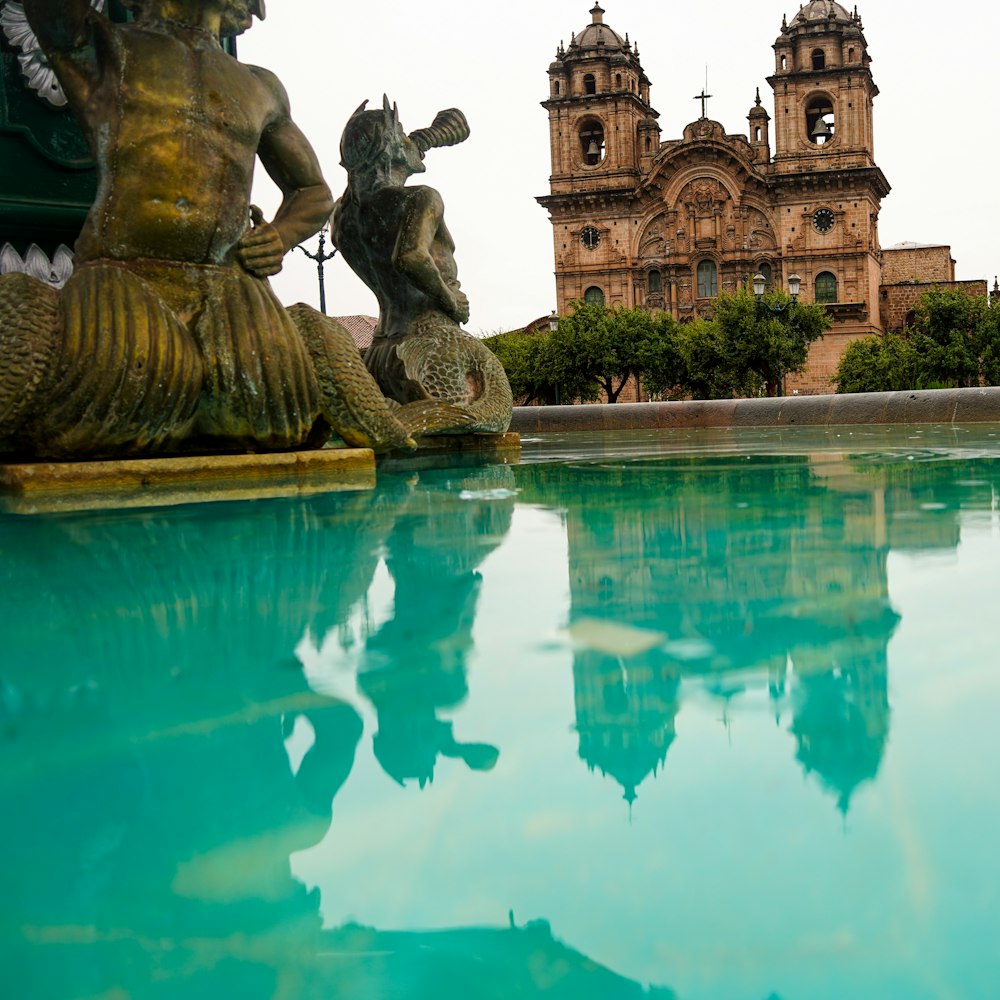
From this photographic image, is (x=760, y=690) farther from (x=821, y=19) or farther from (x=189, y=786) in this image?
(x=821, y=19)

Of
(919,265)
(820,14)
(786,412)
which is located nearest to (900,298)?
(919,265)

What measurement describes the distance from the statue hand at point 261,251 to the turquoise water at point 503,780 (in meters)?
1.78

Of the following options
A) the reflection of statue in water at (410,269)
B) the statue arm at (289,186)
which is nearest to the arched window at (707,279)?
the reflection of statue in water at (410,269)

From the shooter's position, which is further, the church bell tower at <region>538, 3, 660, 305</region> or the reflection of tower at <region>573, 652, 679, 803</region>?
the church bell tower at <region>538, 3, 660, 305</region>

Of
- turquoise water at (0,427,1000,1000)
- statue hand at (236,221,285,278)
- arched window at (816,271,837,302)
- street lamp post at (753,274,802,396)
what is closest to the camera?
turquoise water at (0,427,1000,1000)

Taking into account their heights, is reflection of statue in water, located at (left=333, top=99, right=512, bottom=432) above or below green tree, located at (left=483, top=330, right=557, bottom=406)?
below

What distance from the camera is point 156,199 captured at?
3402 mm

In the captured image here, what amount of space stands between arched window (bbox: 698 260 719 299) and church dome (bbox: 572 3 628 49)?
1362 centimetres

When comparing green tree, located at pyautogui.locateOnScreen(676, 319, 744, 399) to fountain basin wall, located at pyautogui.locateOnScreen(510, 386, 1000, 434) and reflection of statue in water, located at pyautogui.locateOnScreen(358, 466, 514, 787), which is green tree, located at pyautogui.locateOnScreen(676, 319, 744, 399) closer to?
fountain basin wall, located at pyautogui.locateOnScreen(510, 386, 1000, 434)

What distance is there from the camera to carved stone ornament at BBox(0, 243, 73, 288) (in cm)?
456

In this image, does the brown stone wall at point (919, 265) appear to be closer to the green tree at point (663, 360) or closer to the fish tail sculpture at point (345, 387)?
the green tree at point (663, 360)

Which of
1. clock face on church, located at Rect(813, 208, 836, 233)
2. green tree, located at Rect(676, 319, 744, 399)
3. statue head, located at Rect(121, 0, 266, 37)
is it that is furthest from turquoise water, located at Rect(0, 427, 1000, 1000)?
clock face on church, located at Rect(813, 208, 836, 233)

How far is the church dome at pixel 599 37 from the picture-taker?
2280 inches

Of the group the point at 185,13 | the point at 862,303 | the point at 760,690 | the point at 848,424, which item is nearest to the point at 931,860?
the point at 760,690
